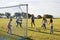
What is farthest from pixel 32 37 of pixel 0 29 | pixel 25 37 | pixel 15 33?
pixel 0 29

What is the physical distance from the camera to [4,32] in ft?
64.0

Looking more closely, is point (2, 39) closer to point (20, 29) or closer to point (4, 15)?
point (20, 29)

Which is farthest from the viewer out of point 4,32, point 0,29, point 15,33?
point 0,29

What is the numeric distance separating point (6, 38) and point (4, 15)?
9.06ft

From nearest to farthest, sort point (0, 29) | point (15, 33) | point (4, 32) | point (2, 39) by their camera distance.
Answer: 1. point (2, 39)
2. point (15, 33)
3. point (4, 32)
4. point (0, 29)

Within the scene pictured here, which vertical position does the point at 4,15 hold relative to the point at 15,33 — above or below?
above

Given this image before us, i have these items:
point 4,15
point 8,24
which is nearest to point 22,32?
point 8,24

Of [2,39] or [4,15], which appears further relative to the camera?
[4,15]

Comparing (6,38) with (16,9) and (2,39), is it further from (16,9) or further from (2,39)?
(16,9)

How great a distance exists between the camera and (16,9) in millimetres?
18031

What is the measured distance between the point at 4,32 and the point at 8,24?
1.24m

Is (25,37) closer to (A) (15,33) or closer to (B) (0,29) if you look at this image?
(A) (15,33)

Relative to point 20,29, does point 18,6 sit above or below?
above

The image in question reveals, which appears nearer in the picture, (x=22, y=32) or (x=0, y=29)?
(x=22, y=32)
